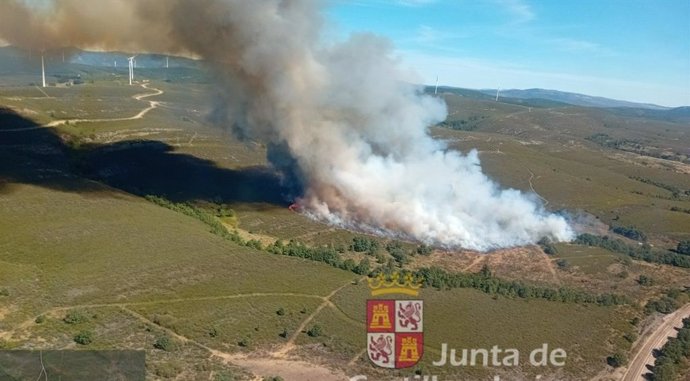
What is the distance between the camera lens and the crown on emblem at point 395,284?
49969 mm

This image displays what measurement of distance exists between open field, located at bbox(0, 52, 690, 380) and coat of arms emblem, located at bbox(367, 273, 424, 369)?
3.35 feet

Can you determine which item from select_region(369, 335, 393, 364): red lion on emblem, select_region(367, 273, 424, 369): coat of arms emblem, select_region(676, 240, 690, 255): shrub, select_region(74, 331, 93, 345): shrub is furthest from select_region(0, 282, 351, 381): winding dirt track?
select_region(676, 240, 690, 255): shrub

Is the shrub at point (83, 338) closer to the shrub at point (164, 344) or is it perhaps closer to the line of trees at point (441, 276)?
the shrub at point (164, 344)

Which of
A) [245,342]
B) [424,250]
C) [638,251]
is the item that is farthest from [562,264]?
[245,342]

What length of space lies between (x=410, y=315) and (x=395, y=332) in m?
3.93

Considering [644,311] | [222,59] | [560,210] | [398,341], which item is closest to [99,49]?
[222,59]

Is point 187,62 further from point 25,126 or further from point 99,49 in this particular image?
point 25,126

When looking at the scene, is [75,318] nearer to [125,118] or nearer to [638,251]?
[638,251]

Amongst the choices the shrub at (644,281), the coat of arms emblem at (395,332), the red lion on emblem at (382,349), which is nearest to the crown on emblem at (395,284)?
the coat of arms emblem at (395,332)

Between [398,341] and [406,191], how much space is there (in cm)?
3114

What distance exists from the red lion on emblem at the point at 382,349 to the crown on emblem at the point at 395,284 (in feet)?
32.3

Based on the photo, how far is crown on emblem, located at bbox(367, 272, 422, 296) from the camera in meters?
50.0

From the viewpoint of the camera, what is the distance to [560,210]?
86.8 meters

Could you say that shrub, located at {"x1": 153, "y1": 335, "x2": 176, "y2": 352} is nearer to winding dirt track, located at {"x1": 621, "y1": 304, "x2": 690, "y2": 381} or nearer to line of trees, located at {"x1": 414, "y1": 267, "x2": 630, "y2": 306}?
line of trees, located at {"x1": 414, "y1": 267, "x2": 630, "y2": 306}
